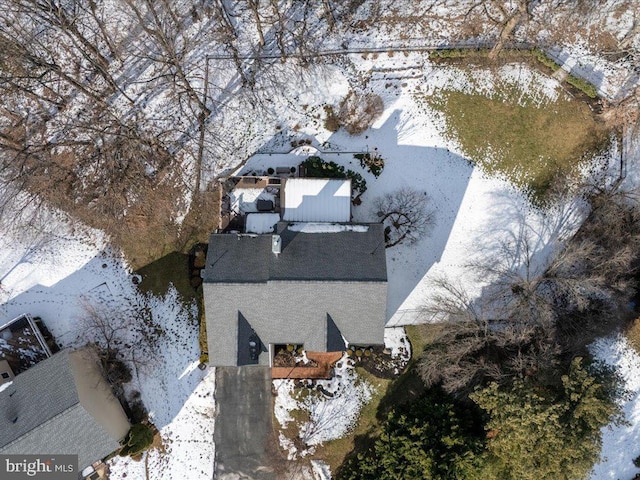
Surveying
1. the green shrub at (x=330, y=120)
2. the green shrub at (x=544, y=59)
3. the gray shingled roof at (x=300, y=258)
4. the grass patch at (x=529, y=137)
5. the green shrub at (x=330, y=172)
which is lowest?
the gray shingled roof at (x=300, y=258)

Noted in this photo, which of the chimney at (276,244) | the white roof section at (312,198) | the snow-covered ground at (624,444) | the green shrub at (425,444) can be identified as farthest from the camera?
the snow-covered ground at (624,444)

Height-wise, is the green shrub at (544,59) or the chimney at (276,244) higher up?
the green shrub at (544,59)

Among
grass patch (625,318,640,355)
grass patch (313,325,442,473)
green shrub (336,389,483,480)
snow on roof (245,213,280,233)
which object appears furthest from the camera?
grass patch (313,325,442,473)

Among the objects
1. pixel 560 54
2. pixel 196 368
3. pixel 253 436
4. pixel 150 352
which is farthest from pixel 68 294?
pixel 560 54

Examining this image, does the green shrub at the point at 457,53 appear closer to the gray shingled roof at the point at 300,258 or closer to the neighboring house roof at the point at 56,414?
the gray shingled roof at the point at 300,258

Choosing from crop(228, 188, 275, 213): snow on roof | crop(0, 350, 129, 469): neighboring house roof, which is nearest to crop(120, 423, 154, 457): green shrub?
crop(0, 350, 129, 469): neighboring house roof

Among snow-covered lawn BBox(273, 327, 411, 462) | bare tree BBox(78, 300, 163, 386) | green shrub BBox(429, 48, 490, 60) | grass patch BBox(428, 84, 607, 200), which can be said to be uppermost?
Result: green shrub BBox(429, 48, 490, 60)

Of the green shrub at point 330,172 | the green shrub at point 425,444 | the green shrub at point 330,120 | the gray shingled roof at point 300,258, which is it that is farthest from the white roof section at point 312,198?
the green shrub at point 425,444

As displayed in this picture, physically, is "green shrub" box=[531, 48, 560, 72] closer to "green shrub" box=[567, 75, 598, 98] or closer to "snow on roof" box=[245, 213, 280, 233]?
"green shrub" box=[567, 75, 598, 98]
